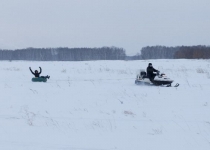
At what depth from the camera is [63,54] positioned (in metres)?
126

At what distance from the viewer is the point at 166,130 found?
20.5 ft

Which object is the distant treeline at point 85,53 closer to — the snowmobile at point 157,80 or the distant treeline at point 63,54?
the distant treeline at point 63,54

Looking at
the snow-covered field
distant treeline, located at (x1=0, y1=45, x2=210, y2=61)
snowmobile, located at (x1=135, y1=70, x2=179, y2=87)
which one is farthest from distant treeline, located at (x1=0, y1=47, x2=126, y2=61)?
the snow-covered field

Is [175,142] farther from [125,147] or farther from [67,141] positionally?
[67,141]

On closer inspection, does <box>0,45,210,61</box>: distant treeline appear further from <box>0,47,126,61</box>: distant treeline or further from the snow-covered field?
the snow-covered field

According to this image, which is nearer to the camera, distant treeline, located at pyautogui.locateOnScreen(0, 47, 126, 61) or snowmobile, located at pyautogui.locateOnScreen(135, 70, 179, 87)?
snowmobile, located at pyautogui.locateOnScreen(135, 70, 179, 87)

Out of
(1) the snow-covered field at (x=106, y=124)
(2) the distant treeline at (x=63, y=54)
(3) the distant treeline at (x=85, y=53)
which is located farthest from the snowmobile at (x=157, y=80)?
(2) the distant treeline at (x=63, y=54)

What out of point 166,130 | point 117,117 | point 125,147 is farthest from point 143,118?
point 125,147

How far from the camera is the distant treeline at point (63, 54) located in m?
116

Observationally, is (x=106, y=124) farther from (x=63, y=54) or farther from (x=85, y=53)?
(x=63, y=54)

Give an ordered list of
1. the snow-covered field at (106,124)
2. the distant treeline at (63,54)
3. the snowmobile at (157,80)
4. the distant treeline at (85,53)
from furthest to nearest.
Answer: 1. the distant treeline at (63,54)
2. the distant treeline at (85,53)
3. the snowmobile at (157,80)
4. the snow-covered field at (106,124)

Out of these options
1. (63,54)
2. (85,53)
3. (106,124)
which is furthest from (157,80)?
(63,54)

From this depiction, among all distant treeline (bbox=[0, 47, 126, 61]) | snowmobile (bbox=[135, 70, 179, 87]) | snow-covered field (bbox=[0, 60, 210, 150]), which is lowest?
snow-covered field (bbox=[0, 60, 210, 150])

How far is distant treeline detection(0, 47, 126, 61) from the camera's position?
379 feet
